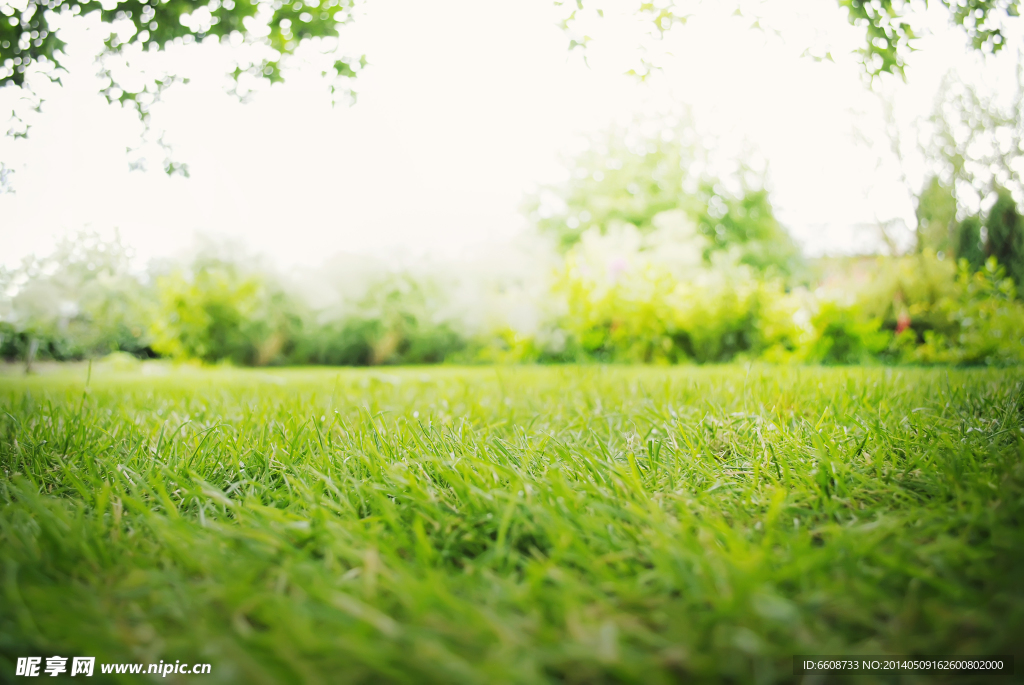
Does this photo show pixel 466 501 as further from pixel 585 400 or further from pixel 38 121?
pixel 38 121

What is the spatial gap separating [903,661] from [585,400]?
1.53 metres

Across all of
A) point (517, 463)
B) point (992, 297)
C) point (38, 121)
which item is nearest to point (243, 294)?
point (38, 121)

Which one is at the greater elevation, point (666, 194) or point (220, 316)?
point (666, 194)

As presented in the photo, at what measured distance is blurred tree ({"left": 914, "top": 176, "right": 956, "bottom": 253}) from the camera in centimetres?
704

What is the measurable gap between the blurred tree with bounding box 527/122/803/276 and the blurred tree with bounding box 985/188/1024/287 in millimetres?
4247

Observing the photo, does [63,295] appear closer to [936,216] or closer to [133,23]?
[133,23]

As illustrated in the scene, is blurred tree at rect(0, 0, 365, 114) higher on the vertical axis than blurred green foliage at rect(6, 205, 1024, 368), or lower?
higher

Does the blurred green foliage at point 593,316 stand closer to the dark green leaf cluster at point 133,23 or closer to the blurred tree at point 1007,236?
the blurred tree at point 1007,236

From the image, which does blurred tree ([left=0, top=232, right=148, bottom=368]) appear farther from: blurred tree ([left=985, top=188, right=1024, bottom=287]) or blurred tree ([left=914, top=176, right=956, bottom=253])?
blurred tree ([left=985, top=188, right=1024, bottom=287])

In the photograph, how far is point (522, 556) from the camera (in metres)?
0.77

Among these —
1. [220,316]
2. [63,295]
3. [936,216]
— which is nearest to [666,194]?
[936,216]

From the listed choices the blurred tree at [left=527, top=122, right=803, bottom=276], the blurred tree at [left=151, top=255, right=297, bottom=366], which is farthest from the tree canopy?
the blurred tree at [left=527, top=122, right=803, bottom=276]

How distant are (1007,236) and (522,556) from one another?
9581 mm

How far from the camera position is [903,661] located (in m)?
0.53
